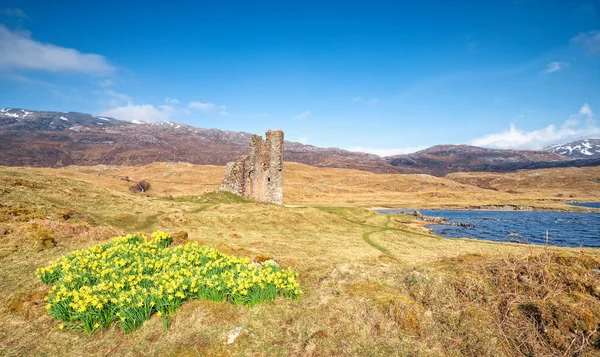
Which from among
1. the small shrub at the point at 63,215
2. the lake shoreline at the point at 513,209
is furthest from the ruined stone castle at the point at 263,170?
the lake shoreline at the point at 513,209

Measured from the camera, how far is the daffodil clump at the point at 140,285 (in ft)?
27.3

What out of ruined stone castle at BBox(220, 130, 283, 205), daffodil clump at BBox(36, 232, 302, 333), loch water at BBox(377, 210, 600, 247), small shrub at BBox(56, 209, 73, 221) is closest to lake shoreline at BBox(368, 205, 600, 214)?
loch water at BBox(377, 210, 600, 247)

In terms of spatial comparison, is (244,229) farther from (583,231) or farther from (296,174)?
(296,174)

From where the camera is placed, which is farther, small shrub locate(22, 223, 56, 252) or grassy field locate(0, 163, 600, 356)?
small shrub locate(22, 223, 56, 252)

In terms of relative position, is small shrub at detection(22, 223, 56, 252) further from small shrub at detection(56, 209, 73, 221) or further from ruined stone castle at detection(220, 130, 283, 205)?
ruined stone castle at detection(220, 130, 283, 205)

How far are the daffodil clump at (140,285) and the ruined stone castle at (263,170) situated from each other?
3068cm

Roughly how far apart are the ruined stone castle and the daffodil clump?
3068 centimetres

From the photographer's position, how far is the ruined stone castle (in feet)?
142

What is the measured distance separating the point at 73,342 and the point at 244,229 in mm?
20606

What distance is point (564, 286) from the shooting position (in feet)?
28.2

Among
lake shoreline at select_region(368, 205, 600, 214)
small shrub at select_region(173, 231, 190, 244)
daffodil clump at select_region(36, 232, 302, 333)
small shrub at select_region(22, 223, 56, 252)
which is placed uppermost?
daffodil clump at select_region(36, 232, 302, 333)

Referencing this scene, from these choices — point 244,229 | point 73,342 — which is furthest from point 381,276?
point 244,229

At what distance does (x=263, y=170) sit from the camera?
43.4m

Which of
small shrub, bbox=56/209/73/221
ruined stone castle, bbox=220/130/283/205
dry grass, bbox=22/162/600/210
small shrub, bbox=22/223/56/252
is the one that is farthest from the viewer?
dry grass, bbox=22/162/600/210
